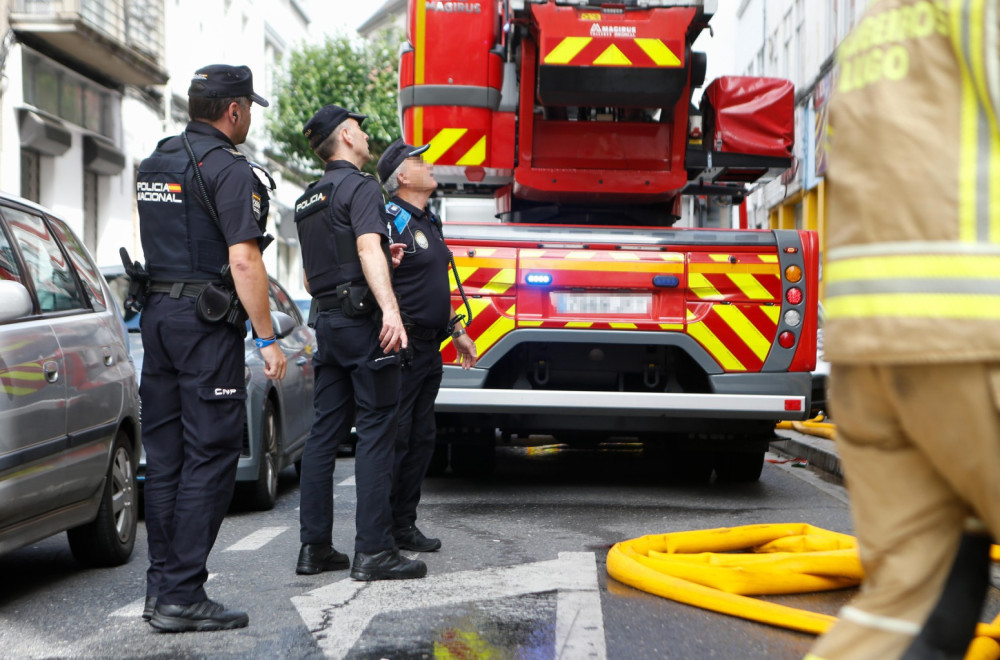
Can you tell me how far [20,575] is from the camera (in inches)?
209

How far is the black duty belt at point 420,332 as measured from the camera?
5543 mm

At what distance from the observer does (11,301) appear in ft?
13.8

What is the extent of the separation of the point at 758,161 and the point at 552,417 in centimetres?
207

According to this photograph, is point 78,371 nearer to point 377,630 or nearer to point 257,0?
point 377,630

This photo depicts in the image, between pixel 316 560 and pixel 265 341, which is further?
pixel 316 560

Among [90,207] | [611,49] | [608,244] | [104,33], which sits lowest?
[608,244]

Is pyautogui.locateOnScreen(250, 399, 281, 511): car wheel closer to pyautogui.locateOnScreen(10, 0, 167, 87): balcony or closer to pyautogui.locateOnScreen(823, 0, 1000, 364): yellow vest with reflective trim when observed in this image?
pyautogui.locateOnScreen(823, 0, 1000, 364): yellow vest with reflective trim

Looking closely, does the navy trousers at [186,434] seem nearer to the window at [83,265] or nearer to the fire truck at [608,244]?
the window at [83,265]

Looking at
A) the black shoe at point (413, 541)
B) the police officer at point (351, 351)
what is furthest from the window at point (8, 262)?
the black shoe at point (413, 541)

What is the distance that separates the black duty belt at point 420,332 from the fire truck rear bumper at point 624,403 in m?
1.37

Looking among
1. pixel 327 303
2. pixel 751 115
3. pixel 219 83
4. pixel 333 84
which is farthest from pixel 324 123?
pixel 333 84

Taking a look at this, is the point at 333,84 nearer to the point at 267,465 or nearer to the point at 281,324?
the point at 281,324

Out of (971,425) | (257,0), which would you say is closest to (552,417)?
(971,425)

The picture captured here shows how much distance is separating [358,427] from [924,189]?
345 cm
